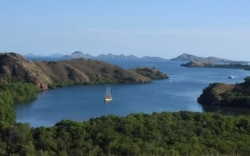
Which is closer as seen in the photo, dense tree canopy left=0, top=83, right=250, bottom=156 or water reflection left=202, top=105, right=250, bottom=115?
dense tree canopy left=0, top=83, right=250, bottom=156

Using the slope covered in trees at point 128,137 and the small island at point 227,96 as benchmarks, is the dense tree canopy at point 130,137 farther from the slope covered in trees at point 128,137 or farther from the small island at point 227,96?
the small island at point 227,96

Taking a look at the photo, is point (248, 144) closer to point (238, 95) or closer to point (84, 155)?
point (84, 155)

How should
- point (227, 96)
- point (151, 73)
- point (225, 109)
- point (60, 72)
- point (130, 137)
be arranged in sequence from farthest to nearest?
point (151, 73)
point (60, 72)
point (227, 96)
point (225, 109)
point (130, 137)

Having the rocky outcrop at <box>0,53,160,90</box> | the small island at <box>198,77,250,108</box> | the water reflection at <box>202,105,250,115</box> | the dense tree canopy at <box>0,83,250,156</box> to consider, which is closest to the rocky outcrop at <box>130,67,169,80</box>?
the rocky outcrop at <box>0,53,160,90</box>


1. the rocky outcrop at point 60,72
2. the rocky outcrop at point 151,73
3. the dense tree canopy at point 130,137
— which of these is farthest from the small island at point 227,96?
the rocky outcrop at point 151,73

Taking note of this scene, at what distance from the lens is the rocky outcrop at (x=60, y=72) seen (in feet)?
186

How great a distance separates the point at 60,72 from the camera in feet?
216

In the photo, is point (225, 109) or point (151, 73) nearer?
point (225, 109)

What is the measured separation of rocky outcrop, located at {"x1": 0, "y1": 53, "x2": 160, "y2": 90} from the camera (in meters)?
56.6

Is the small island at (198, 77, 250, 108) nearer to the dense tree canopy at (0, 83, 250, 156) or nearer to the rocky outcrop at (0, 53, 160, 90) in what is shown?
the dense tree canopy at (0, 83, 250, 156)

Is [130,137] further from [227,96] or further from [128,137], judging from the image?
[227,96]

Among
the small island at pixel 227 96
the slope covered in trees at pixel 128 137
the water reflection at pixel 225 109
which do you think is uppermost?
the slope covered in trees at pixel 128 137

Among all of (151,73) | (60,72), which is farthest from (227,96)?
(151,73)

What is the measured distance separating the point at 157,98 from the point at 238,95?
7.20 metres
